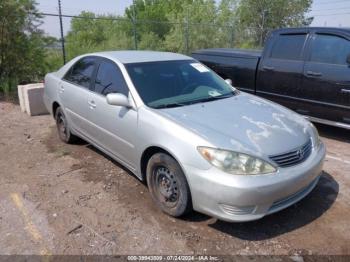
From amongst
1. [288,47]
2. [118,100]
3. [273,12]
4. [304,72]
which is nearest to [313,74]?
[304,72]

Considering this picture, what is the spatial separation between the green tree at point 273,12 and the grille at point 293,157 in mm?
31793

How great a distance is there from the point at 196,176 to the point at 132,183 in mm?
1482

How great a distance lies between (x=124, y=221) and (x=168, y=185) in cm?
57

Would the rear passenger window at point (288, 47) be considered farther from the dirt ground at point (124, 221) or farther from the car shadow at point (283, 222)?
the car shadow at point (283, 222)

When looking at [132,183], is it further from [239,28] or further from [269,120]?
[239,28]

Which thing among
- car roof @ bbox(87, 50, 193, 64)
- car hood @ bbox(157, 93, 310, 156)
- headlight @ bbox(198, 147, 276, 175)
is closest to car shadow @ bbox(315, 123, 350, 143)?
car hood @ bbox(157, 93, 310, 156)

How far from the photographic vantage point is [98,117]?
4.45 m

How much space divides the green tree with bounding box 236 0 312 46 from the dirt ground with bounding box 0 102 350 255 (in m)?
31.2

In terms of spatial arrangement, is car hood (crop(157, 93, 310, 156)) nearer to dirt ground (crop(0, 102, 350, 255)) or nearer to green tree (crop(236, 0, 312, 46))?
dirt ground (crop(0, 102, 350, 255))

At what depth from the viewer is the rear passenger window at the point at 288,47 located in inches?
242

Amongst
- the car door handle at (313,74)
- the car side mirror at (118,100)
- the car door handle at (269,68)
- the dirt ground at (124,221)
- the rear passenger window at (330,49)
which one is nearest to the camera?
the dirt ground at (124,221)

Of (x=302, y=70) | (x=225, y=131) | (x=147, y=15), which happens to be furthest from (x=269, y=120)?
(x=147, y=15)

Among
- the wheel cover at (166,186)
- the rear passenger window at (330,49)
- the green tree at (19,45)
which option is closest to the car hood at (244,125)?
the wheel cover at (166,186)

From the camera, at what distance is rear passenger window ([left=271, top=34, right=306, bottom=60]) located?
614 cm
